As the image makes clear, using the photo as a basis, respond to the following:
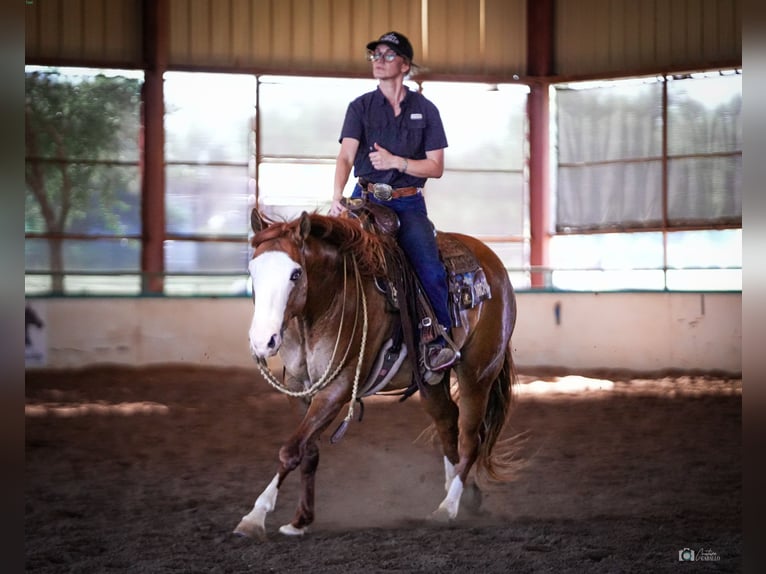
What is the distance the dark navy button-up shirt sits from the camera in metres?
Result: 3.90

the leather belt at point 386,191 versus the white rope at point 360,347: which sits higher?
the leather belt at point 386,191

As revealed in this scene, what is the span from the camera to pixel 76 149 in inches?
379

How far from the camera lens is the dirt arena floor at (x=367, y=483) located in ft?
11.1

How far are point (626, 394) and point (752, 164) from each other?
5565 mm

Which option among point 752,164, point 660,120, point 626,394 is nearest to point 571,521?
point 752,164

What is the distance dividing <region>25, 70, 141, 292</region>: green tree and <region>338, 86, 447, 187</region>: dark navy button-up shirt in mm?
6307

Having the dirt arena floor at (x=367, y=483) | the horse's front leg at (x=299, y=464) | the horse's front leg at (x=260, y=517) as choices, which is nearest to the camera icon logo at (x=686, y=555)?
the dirt arena floor at (x=367, y=483)

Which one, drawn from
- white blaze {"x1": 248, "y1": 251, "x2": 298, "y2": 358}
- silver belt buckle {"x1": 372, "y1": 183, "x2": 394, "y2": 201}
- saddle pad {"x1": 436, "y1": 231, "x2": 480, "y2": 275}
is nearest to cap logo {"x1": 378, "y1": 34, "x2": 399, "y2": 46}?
silver belt buckle {"x1": 372, "y1": 183, "x2": 394, "y2": 201}

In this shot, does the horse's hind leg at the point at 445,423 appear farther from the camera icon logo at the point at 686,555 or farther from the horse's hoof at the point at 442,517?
the camera icon logo at the point at 686,555

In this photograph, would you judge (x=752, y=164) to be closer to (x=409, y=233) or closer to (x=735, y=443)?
(x=409, y=233)

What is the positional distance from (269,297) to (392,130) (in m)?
1.12

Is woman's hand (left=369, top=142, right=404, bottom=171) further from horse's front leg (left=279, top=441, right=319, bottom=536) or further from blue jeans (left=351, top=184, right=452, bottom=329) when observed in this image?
horse's front leg (left=279, top=441, right=319, bottom=536)

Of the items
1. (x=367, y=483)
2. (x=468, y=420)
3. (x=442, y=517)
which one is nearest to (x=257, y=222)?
(x=468, y=420)

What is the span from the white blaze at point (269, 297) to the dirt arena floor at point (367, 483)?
0.75 m
